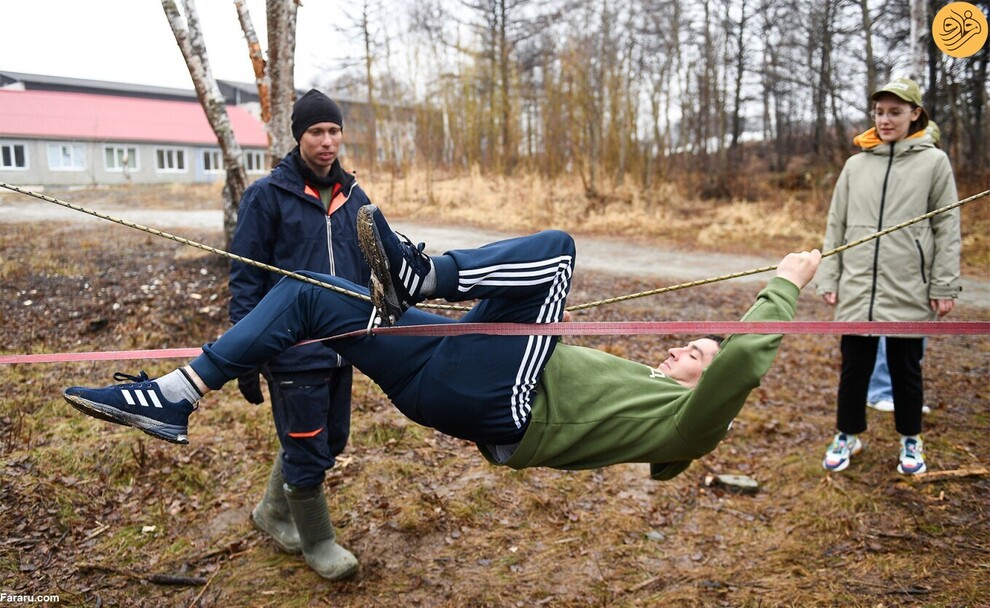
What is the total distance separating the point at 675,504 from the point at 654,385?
79.5 inches

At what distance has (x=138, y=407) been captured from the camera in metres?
2.64

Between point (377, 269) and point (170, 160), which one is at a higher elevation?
point (170, 160)

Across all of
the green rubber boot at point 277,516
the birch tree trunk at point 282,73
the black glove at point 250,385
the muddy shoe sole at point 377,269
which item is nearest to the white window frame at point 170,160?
the birch tree trunk at point 282,73

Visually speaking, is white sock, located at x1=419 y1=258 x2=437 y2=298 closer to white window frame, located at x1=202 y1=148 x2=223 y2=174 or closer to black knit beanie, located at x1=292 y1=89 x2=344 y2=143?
black knit beanie, located at x1=292 y1=89 x2=344 y2=143

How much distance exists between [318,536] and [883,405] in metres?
4.28

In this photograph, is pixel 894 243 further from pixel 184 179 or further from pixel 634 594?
pixel 184 179

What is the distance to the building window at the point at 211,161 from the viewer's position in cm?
3434

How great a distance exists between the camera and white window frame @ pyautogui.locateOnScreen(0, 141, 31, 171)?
5009mm

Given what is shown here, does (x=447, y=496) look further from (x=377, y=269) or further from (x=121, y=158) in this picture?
(x=121, y=158)

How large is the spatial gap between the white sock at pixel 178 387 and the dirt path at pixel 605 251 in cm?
812

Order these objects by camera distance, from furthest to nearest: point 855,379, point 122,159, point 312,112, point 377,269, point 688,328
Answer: point 122,159 → point 855,379 → point 312,112 → point 688,328 → point 377,269

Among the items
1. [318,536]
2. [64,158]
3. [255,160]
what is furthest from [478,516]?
[255,160]

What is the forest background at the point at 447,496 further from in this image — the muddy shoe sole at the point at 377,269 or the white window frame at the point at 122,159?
the white window frame at the point at 122,159

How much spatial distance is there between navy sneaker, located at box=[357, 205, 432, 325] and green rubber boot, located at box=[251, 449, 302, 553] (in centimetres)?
164
